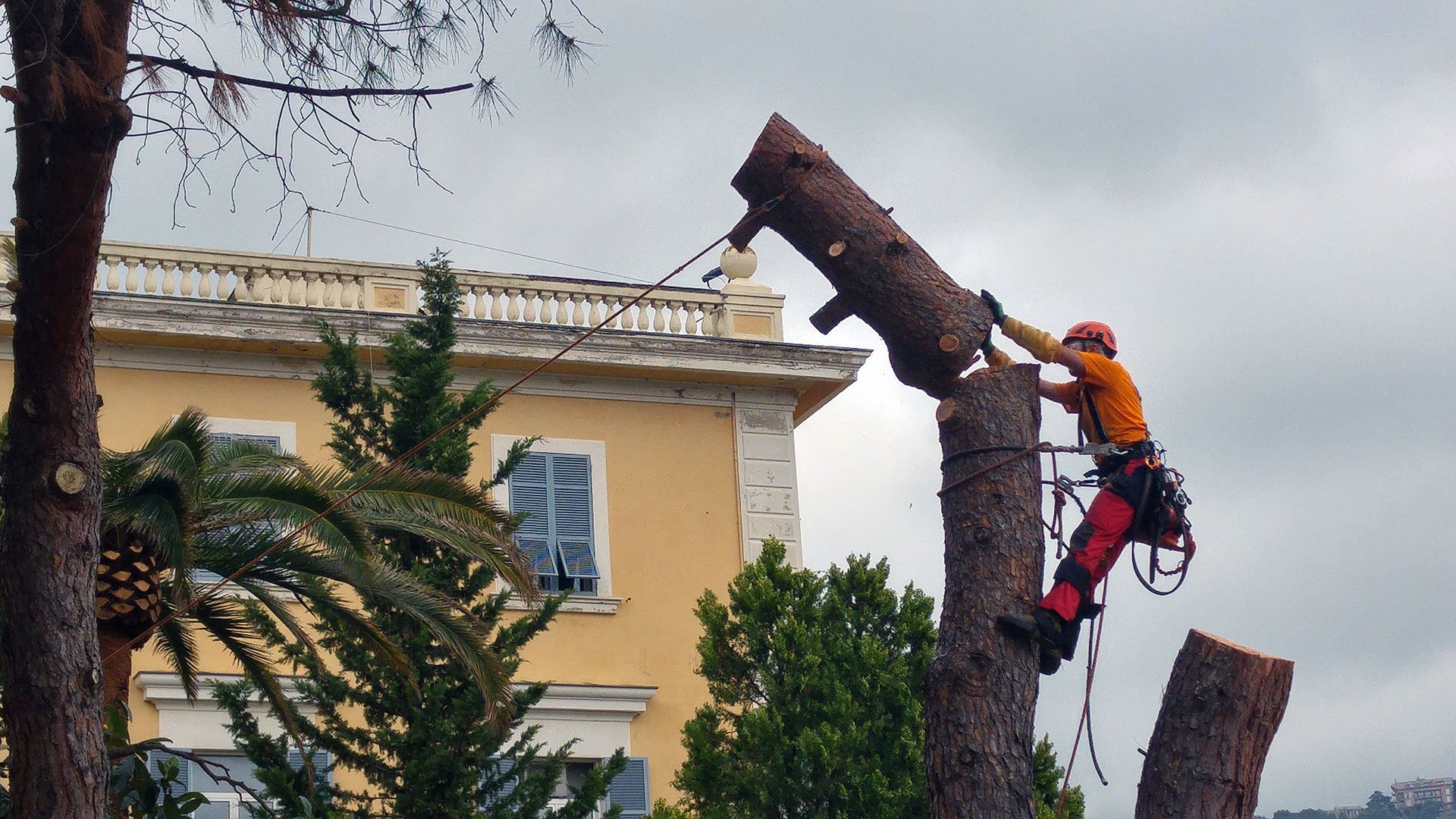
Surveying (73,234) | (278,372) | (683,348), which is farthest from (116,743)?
(683,348)

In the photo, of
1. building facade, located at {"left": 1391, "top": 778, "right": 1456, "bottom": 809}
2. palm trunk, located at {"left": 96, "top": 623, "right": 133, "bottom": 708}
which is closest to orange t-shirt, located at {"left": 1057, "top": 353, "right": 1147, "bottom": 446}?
palm trunk, located at {"left": 96, "top": 623, "right": 133, "bottom": 708}

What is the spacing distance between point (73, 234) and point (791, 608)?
9034 millimetres

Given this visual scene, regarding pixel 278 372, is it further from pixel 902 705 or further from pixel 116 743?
pixel 116 743

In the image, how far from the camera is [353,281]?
18.6 m

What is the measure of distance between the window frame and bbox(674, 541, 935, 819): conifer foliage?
3040mm

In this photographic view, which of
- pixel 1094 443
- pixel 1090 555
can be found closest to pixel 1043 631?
pixel 1090 555

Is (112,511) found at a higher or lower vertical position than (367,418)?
lower

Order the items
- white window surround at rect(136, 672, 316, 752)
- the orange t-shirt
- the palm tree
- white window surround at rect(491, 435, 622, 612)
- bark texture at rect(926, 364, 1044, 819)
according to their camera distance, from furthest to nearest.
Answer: white window surround at rect(491, 435, 622, 612), white window surround at rect(136, 672, 316, 752), the palm tree, the orange t-shirt, bark texture at rect(926, 364, 1044, 819)

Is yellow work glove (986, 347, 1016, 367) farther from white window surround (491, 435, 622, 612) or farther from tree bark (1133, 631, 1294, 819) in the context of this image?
white window surround (491, 435, 622, 612)

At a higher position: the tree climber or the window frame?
the window frame

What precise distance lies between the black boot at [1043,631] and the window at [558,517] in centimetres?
1107

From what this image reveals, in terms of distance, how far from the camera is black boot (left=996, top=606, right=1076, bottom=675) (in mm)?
6836

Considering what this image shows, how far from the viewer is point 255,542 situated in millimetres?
11703

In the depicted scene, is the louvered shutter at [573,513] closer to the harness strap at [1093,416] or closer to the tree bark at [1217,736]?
the harness strap at [1093,416]
